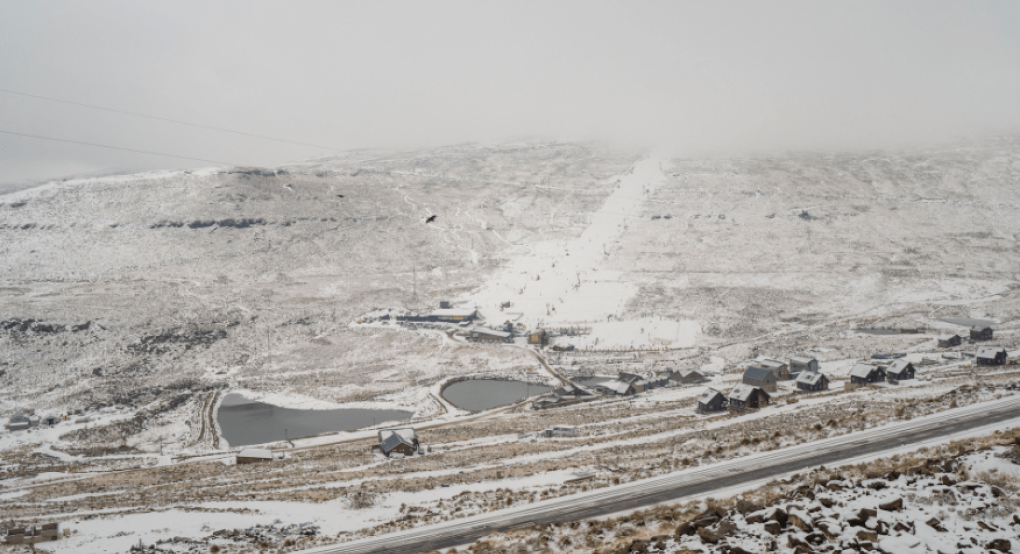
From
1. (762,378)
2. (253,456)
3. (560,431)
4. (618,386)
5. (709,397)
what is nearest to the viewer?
(253,456)

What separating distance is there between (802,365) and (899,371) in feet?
28.7

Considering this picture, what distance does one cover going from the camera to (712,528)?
12.4 meters

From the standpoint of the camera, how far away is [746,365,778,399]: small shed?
1735 inches

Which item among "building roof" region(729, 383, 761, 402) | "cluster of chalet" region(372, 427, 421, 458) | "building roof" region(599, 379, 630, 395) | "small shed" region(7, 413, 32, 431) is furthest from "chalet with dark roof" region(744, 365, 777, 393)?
"small shed" region(7, 413, 32, 431)

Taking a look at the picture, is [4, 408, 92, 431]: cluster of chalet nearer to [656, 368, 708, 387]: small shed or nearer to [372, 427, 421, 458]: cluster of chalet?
[372, 427, 421, 458]: cluster of chalet

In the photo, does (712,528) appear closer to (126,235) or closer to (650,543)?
(650,543)

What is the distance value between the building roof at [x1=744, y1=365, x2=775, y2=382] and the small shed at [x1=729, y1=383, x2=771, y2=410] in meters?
5.32

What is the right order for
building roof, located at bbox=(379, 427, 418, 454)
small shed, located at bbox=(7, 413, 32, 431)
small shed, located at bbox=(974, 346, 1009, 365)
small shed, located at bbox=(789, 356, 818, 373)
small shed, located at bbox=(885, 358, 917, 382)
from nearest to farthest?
1. building roof, located at bbox=(379, 427, 418, 454)
2. small shed, located at bbox=(885, 358, 917, 382)
3. small shed, located at bbox=(974, 346, 1009, 365)
4. small shed, located at bbox=(7, 413, 32, 431)
5. small shed, located at bbox=(789, 356, 818, 373)

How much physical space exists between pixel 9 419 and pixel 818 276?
10167 centimetres

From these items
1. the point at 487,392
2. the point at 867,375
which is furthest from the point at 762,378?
the point at 487,392

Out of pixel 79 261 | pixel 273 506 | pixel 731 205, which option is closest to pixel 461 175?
pixel 731 205

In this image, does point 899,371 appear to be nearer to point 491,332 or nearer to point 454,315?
point 491,332

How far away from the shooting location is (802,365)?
4969 cm

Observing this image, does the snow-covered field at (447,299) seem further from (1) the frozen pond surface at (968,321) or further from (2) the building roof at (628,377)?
(2) the building roof at (628,377)
